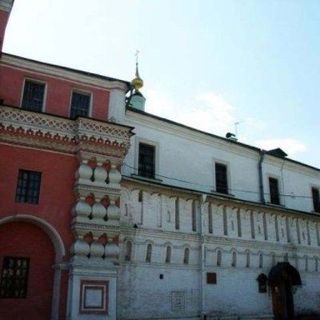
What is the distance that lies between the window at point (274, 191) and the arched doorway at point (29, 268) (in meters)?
12.9

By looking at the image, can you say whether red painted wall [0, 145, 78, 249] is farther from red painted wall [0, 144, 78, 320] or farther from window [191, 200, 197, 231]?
window [191, 200, 197, 231]

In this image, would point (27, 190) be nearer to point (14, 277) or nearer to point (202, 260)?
point (14, 277)

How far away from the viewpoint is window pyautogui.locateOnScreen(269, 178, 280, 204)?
73.7 ft

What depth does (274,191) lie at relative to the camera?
22766 millimetres

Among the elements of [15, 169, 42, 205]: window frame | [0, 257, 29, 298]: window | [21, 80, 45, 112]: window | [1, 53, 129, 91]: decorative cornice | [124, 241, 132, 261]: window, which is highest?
[1, 53, 129, 91]: decorative cornice

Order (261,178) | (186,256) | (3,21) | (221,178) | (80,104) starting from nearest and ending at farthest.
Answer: (3,21) → (80,104) → (186,256) → (221,178) → (261,178)

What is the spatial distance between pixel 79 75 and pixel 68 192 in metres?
4.39

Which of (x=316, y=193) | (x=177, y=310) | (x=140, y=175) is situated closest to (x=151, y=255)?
(x=177, y=310)

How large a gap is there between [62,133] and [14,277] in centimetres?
478

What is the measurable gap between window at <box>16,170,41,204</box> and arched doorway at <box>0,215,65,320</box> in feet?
2.07

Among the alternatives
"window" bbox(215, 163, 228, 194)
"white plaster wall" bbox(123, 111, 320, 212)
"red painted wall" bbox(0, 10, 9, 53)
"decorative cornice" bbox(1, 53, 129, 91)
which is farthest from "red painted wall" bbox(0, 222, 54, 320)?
"window" bbox(215, 163, 228, 194)

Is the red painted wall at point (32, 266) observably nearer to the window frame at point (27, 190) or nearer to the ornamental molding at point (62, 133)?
the window frame at point (27, 190)

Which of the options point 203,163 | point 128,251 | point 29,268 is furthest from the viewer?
Result: point 203,163

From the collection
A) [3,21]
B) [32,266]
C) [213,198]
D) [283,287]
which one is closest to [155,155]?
[213,198]
